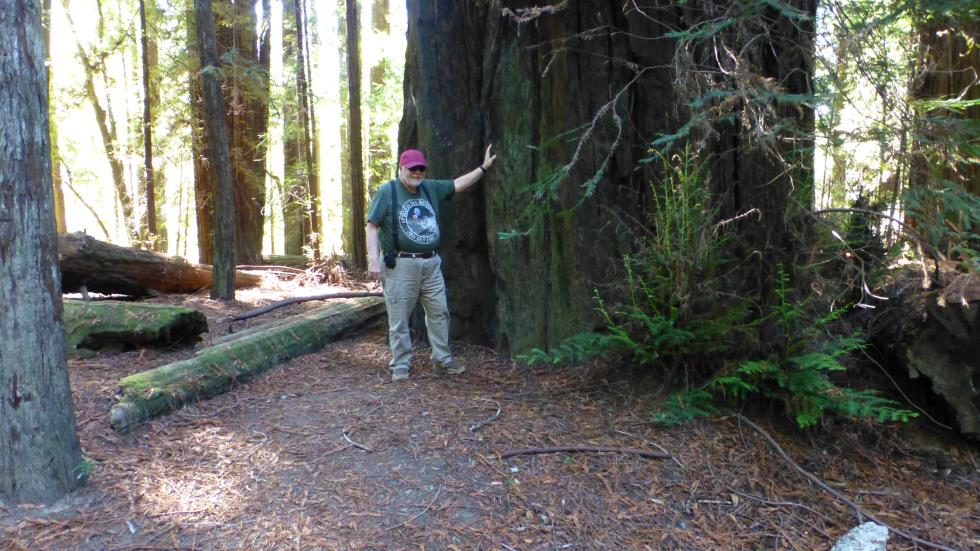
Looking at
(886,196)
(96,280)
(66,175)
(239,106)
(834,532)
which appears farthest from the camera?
(66,175)

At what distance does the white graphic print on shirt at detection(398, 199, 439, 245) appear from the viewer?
19.9 ft

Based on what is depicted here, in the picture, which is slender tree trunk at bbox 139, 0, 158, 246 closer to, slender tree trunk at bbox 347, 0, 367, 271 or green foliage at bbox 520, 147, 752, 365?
slender tree trunk at bbox 347, 0, 367, 271

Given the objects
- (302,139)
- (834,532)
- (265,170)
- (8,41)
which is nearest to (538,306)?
(834,532)

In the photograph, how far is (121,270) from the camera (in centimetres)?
931

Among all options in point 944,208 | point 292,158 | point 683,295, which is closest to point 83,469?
point 683,295

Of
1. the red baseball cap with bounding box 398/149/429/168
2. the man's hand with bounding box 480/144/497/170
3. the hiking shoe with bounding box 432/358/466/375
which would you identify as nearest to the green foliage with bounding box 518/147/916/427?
the hiking shoe with bounding box 432/358/466/375

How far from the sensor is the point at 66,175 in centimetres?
2362

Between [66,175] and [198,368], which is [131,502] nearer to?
[198,368]

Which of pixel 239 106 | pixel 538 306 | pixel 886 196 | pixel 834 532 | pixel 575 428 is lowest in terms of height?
pixel 834 532

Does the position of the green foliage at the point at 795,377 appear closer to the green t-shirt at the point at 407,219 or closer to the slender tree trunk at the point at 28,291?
the green t-shirt at the point at 407,219

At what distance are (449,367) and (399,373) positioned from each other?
51 cm

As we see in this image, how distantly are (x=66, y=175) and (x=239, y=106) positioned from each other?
601 inches

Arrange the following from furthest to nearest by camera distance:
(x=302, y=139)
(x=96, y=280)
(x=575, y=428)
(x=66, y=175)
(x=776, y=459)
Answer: (x=66, y=175) → (x=302, y=139) → (x=96, y=280) → (x=575, y=428) → (x=776, y=459)

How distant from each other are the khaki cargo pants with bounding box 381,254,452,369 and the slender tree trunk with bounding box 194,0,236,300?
538 centimetres
